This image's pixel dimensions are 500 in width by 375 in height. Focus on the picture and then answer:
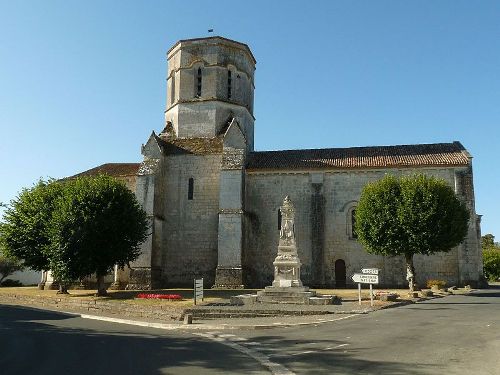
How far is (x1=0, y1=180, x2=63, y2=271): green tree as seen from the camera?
89.1 ft

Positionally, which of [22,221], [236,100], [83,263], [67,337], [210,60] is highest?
[210,60]

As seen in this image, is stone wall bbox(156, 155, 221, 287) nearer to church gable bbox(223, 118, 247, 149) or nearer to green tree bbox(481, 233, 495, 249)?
church gable bbox(223, 118, 247, 149)

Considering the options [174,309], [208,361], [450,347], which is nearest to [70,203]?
[174,309]

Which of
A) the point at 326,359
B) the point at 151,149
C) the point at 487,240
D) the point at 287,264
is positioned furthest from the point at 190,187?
the point at 487,240

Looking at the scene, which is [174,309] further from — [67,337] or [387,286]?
[387,286]

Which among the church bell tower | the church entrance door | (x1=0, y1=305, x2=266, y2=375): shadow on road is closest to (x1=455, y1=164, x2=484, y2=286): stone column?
the church entrance door

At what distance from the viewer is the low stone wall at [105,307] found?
17156mm

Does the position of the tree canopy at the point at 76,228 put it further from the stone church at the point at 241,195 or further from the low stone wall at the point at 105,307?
the stone church at the point at 241,195

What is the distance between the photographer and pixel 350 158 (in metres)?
33.0

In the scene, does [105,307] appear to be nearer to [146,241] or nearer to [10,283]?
[146,241]

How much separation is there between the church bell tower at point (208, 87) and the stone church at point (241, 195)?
0.26 ft

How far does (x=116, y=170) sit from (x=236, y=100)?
11.6 m

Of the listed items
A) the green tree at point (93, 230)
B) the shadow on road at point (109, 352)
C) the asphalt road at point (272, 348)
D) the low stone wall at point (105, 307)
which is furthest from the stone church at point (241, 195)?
the shadow on road at point (109, 352)

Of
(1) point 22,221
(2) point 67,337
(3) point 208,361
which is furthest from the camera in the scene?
(1) point 22,221
